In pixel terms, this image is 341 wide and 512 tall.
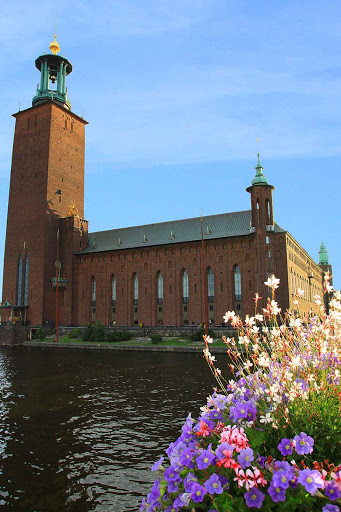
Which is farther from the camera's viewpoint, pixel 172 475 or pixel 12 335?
pixel 12 335

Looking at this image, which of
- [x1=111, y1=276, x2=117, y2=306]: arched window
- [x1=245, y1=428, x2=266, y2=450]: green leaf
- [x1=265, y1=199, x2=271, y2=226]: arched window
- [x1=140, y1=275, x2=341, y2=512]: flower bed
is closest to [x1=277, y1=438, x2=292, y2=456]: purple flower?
[x1=140, y1=275, x2=341, y2=512]: flower bed

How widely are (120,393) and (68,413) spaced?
3.72m

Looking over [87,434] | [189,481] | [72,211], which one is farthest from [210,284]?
[189,481]

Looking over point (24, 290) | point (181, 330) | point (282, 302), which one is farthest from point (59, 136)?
point (282, 302)

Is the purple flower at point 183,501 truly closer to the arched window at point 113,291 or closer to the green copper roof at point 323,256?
the arched window at point 113,291

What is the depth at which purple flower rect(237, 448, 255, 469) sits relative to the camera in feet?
10.7

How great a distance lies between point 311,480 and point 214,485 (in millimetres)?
767

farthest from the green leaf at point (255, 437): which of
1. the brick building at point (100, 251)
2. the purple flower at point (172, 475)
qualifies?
the brick building at point (100, 251)

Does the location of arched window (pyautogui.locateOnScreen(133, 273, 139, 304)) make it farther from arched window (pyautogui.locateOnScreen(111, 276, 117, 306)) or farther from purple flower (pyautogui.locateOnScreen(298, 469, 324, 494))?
purple flower (pyautogui.locateOnScreen(298, 469, 324, 494))

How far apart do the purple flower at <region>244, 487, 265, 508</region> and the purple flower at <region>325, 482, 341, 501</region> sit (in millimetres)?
501

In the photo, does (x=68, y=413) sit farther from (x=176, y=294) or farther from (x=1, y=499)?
(x=176, y=294)

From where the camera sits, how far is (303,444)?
3.35 meters

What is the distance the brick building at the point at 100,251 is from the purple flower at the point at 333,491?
152ft

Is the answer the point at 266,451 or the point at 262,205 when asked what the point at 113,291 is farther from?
the point at 266,451
